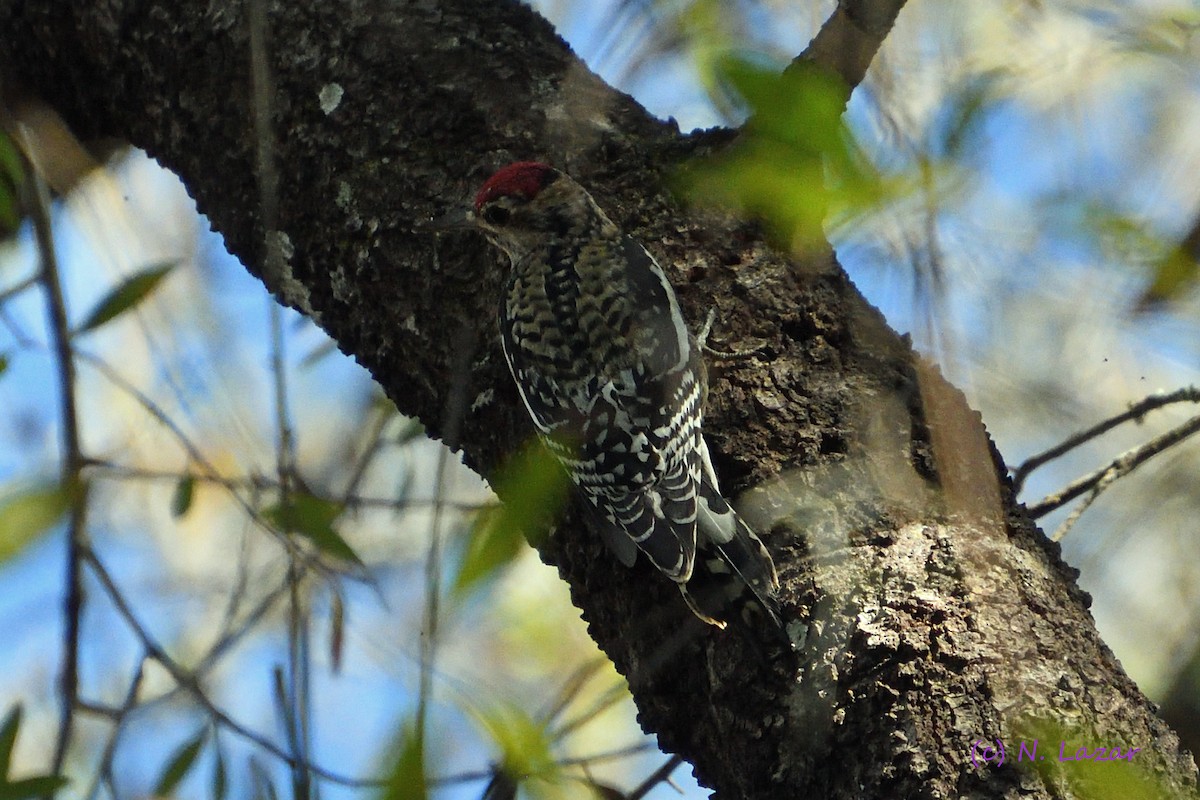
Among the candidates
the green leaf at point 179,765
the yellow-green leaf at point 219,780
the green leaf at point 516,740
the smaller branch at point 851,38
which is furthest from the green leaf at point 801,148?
the green leaf at point 179,765

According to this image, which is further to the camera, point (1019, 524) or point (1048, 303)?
point (1019, 524)

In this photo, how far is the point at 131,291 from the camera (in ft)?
8.99

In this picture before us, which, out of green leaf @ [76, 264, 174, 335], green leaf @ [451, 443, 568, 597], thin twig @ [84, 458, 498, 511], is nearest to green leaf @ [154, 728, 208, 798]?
thin twig @ [84, 458, 498, 511]

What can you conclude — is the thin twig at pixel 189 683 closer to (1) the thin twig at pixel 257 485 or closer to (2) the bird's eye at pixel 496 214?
(1) the thin twig at pixel 257 485

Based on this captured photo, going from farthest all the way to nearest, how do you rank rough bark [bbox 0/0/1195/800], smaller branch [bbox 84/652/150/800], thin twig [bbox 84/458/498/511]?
thin twig [bbox 84/458/498/511] < smaller branch [bbox 84/652/150/800] < rough bark [bbox 0/0/1195/800]

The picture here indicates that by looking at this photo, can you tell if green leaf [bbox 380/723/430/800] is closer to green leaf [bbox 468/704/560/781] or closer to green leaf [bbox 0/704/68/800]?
green leaf [bbox 468/704/560/781]

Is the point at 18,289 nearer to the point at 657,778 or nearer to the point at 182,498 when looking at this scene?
the point at 182,498

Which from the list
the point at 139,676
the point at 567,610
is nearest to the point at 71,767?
the point at 567,610

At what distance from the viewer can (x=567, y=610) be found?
175 inches

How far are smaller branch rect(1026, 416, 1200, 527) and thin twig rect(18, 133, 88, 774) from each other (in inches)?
81.4

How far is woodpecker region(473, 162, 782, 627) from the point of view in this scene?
7.89ft

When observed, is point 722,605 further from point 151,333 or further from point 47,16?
point 47,16

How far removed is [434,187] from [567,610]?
207 centimetres

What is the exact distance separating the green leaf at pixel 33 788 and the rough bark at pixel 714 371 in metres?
1.01
